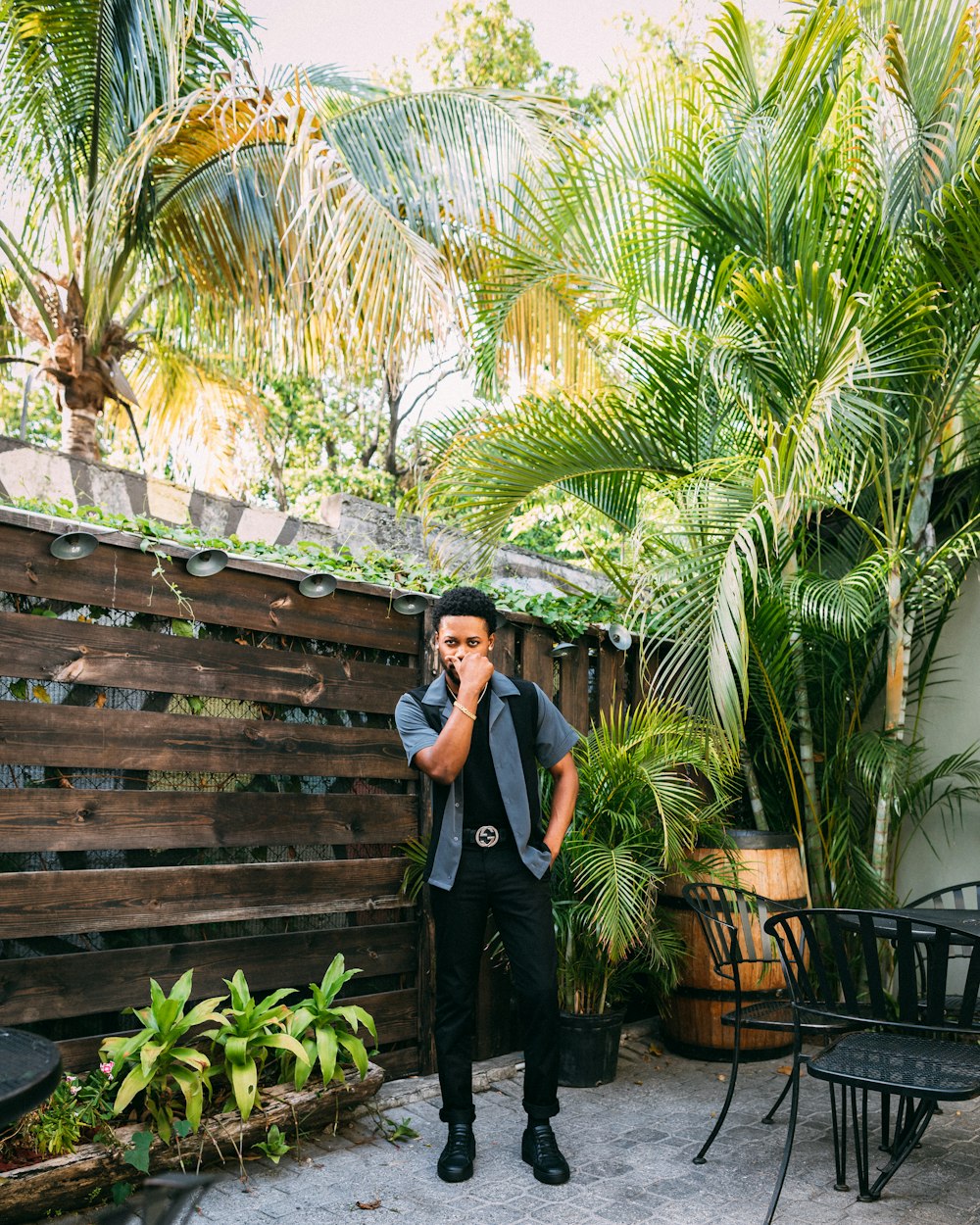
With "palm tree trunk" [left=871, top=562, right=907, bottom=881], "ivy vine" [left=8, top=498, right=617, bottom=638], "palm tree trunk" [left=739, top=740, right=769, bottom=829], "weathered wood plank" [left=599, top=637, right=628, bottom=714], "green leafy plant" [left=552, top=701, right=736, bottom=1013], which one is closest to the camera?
"ivy vine" [left=8, top=498, right=617, bottom=638]

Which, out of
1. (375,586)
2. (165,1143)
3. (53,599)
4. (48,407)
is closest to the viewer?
(165,1143)

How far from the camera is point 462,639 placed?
11.5ft

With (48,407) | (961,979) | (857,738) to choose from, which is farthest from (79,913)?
(48,407)

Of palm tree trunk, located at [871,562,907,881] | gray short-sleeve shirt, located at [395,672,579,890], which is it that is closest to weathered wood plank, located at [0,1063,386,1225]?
gray short-sleeve shirt, located at [395,672,579,890]

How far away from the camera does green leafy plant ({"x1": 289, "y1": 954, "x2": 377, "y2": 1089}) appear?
11.1ft

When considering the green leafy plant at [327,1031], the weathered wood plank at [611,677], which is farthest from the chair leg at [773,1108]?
the weathered wood plank at [611,677]

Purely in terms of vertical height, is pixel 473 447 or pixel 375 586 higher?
pixel 473 447

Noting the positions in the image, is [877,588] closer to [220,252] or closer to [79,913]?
[79,913]

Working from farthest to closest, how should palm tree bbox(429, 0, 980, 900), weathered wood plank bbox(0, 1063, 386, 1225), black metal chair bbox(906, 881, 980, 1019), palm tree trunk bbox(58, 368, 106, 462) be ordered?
1. palm tree trunk bbox(58, 368, 106, 462)
2. palm tree bbox(429, 0, 980, 900)
3. black metal chair bbox(906, 881, 980, 1019)
4. weathered wood plank bbox(0, 1063, 386, 1225)

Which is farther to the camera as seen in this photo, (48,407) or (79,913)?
(48,407)

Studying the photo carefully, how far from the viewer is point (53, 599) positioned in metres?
3.24

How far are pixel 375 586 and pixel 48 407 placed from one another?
14.7 m

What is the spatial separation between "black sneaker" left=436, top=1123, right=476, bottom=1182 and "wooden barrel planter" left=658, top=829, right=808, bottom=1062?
63.1 inches

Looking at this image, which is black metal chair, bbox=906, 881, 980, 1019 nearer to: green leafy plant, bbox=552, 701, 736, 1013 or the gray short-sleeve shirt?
green leafy plant, bbox=552, 701, 736, 1013
